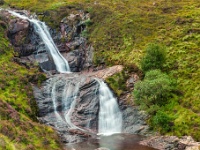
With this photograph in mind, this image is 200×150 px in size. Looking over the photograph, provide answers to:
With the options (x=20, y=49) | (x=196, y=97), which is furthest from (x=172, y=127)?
(x=20, y=49)

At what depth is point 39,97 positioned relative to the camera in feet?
131

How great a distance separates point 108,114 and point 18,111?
1195 centimetres

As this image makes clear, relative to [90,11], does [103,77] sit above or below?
below

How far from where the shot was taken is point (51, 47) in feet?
180

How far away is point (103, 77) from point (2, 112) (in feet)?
65.5

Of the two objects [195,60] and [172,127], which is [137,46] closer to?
[195,60]

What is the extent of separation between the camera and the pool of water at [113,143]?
98.3 feet

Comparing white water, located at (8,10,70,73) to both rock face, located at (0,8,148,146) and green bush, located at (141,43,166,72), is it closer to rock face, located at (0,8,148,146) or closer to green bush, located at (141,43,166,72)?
rock face, located at (0,8,148,146)

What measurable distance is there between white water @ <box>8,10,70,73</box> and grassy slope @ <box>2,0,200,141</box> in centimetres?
626

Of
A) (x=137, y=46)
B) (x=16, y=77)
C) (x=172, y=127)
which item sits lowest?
(x=172, y=127)

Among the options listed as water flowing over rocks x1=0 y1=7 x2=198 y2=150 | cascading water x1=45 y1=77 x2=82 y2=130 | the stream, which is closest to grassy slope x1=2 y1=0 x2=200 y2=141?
water flowing over rocks x1=0 y1=7 x2=198 y2=150

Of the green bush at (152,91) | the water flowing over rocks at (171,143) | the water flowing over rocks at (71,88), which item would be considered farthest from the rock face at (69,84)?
the water flowing over rocks at (171,143)

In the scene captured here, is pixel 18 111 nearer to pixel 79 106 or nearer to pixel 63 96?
pixel 63 96

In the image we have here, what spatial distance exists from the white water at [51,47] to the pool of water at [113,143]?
67.2ft
